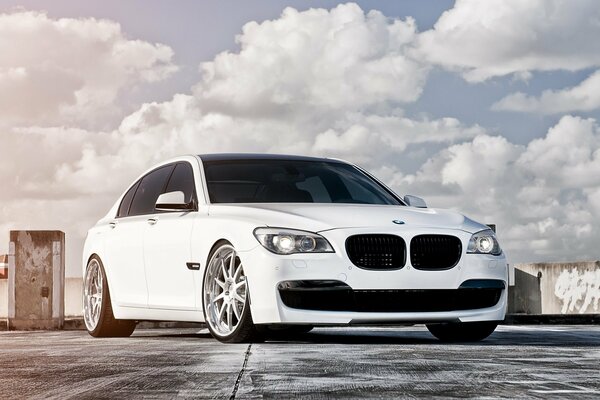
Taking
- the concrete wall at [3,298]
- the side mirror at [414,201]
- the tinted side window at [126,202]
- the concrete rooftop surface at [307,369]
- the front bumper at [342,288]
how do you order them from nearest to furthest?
the concrete rooftop surface at [307,369] → the front bumper at [342,288] → the side mirror at [414,201] → the tinted side window at [126,202] → the concrete wall at [3,298]

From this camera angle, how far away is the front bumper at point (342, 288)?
8.55 meters

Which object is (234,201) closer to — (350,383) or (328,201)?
(328,201)

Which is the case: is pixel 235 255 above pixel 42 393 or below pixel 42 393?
above

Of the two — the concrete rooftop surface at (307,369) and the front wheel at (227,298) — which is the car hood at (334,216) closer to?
the front wheel at (227,298)

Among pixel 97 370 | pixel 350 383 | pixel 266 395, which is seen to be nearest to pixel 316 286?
pixel 97 370

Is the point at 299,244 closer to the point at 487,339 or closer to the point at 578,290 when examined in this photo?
the point at 487,339

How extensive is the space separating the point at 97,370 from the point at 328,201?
3870 millimetres

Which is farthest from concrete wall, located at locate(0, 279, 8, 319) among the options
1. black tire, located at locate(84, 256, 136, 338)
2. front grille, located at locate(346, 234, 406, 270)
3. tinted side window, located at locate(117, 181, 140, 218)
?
front grille, located at locate(346, 234, 406, 270)

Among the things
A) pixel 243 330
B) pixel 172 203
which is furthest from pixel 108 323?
pixel 243 330

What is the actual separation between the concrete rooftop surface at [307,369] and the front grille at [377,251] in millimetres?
625

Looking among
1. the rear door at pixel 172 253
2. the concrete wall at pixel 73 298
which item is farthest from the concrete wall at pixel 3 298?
the rear door at pixel 172 253

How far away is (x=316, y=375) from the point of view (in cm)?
619

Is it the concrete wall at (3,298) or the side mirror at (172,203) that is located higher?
the side mirror at (172,203)

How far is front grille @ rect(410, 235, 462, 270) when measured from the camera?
886 centimetres
